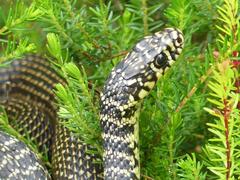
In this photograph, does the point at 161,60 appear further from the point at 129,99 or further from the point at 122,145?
the point at 122,145

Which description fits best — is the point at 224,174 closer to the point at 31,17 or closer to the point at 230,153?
the point at 230,153

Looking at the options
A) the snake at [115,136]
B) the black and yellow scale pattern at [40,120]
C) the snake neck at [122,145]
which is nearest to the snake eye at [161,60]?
the snake at [115,136]

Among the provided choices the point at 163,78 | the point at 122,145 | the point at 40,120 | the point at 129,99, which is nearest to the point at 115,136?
the point at 122,145

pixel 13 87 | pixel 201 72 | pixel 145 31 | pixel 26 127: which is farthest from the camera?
pixel 13 87

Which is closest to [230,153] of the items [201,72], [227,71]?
[227,71]

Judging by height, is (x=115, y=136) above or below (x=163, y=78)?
below

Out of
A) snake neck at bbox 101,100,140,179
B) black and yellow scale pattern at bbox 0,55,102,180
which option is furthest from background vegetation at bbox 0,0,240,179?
black and yellow scale pattern at bbox 0,55,102,180

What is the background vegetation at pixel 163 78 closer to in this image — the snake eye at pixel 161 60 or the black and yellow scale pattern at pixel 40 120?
the snake eye at pixel 161 60

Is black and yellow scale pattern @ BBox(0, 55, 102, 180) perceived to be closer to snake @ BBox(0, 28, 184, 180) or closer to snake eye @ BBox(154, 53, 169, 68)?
snake @ BBox(0, 28, 184, 180)
